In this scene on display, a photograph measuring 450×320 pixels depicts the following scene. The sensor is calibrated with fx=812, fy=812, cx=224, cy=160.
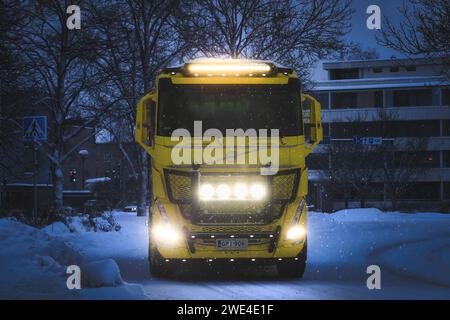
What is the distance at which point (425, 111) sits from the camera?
81938 millimetres

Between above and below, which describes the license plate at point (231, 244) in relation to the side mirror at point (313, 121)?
below

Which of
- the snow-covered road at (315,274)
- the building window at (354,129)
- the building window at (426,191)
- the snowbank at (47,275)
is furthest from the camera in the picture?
the building window at (426,191)

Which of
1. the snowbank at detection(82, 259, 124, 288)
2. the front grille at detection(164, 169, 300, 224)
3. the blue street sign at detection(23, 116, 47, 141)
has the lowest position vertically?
the snowbank at detection(82, 259, 124, 288)

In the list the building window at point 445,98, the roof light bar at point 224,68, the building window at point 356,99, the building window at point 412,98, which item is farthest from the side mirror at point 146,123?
the building window at point 445,98

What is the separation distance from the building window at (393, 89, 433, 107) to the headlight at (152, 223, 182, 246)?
73222 millimetres

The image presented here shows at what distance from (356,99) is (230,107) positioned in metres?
72.9

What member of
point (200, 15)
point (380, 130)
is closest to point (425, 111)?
point (380, 130)

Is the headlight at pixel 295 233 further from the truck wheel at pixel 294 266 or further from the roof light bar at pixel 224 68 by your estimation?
the roof light bar at pixel 224 68

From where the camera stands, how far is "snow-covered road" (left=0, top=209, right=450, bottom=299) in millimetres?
10891

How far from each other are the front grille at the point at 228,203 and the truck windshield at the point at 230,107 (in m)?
0.81

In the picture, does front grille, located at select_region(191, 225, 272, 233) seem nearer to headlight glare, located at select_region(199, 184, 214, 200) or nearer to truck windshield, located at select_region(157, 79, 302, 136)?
headlight glare, located at select_region(199, 184, 214, 200)

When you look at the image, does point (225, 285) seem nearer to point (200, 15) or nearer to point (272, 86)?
point (272, 86)

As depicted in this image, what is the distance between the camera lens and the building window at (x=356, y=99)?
274 feet

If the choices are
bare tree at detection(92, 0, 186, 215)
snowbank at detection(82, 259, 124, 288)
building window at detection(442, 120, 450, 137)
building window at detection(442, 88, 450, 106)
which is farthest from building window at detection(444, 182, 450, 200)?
snowbank at detection(82, 259, 124, 288)
